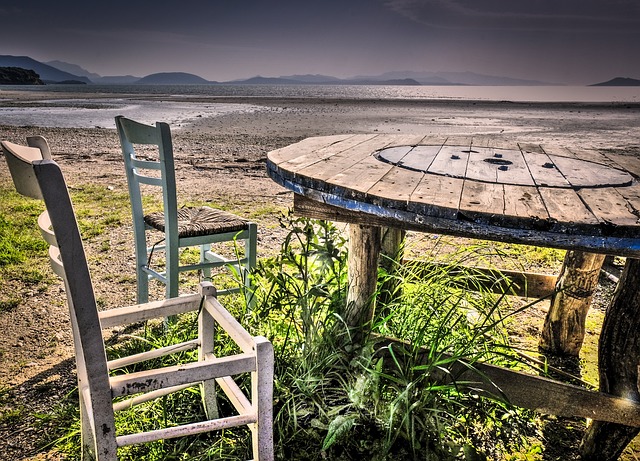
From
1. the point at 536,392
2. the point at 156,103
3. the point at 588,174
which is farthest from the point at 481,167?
the point at 156,103

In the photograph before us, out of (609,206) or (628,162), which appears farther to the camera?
(628,162)

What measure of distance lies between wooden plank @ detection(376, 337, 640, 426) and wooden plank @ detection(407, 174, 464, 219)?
2.46 feet

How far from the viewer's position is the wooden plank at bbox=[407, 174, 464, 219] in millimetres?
1393

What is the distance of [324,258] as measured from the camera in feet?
7.70

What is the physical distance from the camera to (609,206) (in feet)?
4.80

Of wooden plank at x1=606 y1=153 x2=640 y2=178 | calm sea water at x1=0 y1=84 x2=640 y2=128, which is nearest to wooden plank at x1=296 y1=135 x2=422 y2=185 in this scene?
wooden plank at x1=606 y1=153 x2=640 y2=178

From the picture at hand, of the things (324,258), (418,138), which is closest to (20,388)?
(324,258)

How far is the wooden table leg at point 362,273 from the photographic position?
2.13 m

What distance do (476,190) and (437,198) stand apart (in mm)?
202

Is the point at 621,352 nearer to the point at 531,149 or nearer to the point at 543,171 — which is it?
the point at 543,171

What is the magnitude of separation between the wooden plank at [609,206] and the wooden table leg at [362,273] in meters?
0.83

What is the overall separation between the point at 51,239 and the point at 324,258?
4.05 ft

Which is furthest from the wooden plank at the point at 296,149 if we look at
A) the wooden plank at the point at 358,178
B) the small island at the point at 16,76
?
the small island at the point at 16,76

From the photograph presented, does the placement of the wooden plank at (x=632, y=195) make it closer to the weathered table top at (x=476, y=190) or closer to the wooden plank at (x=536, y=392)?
the weathered table top at (x=476, y=190)
